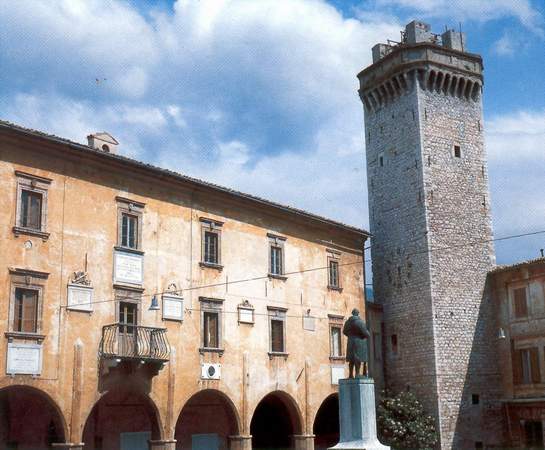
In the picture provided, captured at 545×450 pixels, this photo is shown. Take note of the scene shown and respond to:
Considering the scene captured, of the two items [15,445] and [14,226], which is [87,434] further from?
[14,226]

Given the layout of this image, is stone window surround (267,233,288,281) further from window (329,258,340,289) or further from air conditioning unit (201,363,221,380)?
air conditioning unit (201,363,221,380)

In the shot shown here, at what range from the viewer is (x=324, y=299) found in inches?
1208

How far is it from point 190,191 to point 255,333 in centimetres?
553

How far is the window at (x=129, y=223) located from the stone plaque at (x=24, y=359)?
4370mm

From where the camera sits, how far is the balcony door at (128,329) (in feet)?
75.3

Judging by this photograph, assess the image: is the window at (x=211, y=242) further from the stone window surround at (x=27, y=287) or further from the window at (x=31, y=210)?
the stone window surround at (x=27, y=287)

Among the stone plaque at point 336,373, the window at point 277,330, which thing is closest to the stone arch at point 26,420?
the window at point 277,330

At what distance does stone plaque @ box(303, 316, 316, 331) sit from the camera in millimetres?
29500

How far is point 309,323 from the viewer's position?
97.5 feet

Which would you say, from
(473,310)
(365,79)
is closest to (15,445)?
(473,310)

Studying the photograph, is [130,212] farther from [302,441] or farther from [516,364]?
[516,364]

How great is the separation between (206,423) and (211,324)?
4.16 meters

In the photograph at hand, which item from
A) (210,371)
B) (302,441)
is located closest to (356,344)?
(210,371)

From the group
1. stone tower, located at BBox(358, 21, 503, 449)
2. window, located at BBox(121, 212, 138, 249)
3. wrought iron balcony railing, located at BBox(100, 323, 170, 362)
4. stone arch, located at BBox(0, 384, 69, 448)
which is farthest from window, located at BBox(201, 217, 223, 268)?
stone tower, located at BBox(358, 21, 503, 449)
